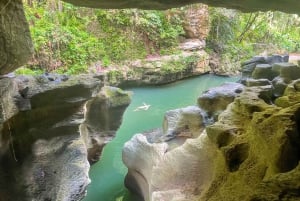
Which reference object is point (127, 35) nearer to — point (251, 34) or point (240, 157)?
point (251, 34)

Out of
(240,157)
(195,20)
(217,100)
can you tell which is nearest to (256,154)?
(240,157)

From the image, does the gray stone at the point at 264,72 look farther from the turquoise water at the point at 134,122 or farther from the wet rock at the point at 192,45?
the wet rock at the point at 192,45

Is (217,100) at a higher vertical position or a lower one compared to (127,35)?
lower

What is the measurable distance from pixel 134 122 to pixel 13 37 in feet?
19.7

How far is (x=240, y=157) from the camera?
9.57 ft

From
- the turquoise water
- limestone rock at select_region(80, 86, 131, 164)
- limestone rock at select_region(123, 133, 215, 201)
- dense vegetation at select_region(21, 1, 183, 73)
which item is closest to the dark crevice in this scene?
limestone rock at select_region(123, 133, 215, 201)

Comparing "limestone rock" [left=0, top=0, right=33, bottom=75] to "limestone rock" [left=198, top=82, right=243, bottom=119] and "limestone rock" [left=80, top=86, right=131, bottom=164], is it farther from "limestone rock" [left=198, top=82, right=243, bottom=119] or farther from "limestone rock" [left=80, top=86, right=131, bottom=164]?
"limestone rock" [left=198, top=82, right=243, bottom=119]

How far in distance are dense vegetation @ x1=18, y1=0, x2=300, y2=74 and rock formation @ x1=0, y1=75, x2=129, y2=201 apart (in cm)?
523

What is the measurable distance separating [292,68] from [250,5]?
181cm

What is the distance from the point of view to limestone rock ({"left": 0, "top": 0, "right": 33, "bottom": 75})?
3.40 m

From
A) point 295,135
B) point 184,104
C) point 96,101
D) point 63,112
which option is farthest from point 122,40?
point 295,135

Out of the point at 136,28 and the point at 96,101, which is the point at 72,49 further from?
the point at 96,101

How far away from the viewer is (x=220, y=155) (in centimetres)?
315

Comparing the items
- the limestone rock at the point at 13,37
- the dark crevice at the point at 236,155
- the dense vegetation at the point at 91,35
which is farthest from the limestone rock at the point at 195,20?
the dark crevice at the point at 236,155
